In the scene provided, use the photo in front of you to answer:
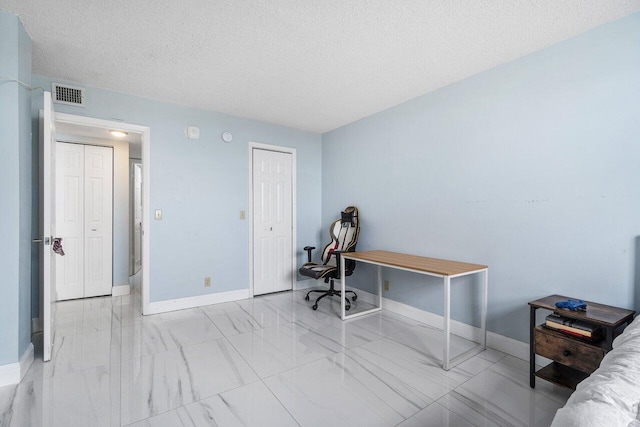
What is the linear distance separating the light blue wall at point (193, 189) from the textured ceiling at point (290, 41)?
11.3 inches

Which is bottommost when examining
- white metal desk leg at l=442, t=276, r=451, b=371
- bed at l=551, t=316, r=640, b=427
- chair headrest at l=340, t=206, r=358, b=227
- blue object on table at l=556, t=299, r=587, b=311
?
white metal desk leg at l=442, t=276, r=451, b=371

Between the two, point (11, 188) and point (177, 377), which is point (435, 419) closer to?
point (177, 377)

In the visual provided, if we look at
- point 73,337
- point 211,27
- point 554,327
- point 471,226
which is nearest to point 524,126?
point 471,226

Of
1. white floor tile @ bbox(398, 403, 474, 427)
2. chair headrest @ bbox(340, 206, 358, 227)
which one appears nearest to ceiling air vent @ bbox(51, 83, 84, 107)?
chair headrest @ bbox(340, 206, 358, 227)

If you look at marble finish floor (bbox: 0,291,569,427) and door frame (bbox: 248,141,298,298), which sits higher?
door frame (bbox: 248,141,298,298)

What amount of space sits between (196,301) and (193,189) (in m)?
1.39

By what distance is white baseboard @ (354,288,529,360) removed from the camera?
235 cm

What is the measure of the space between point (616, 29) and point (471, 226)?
1639 millimetres

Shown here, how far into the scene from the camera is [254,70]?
2625 mm

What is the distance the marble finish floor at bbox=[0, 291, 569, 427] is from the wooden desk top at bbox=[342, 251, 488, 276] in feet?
2.35

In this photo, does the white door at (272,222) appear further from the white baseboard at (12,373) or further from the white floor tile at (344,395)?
the white baseboard at (12,373)

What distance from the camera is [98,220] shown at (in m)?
4.08

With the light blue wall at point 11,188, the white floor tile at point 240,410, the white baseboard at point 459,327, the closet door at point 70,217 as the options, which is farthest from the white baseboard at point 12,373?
the white baseboard at point 459,327

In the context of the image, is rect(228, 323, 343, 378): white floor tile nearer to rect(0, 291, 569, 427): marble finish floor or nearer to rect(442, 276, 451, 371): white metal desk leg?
rect(0, 291, 569, 427): marble finish floor
